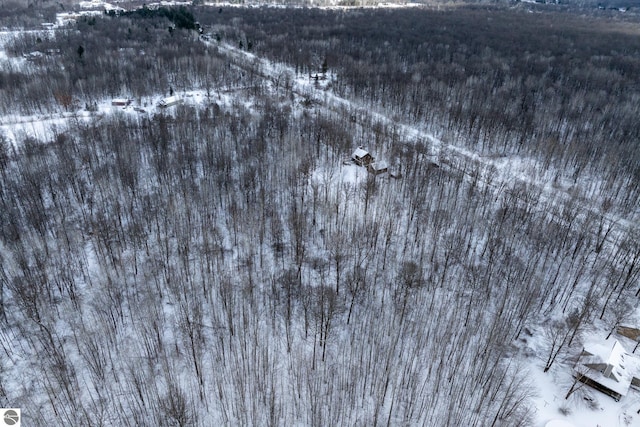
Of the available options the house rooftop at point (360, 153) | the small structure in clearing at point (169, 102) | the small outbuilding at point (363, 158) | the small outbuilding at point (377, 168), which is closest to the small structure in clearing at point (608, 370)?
the small outbuilding at point (377, 168)

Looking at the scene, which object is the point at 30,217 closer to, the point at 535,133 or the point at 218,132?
the point at 218,132

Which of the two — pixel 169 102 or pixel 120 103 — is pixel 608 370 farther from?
pixel 120 103

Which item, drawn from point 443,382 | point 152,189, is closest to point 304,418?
point 443,382

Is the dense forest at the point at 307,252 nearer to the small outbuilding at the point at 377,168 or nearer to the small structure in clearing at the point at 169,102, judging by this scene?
the small outbuilding at the point at 377,168

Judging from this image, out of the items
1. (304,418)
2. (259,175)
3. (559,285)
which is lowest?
(304,418)

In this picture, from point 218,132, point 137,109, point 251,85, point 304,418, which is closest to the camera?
point 304,418

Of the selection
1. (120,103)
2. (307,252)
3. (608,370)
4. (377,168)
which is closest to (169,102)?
(120,103)
